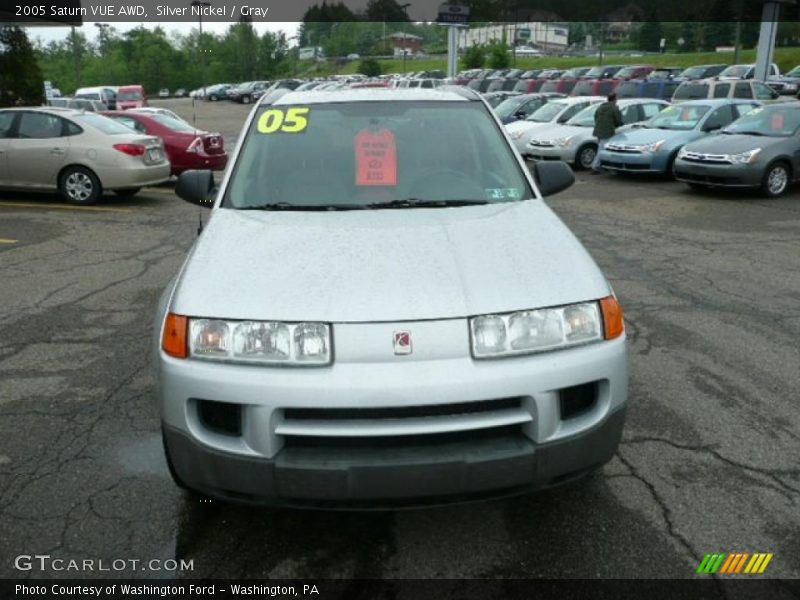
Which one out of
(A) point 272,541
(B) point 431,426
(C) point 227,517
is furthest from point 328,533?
(B) point 431,426

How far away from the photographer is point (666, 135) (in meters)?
14.1

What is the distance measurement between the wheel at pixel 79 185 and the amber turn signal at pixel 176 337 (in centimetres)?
975

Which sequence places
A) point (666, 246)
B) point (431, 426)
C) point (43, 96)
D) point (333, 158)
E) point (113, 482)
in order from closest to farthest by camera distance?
point (431, 426) < point (113, 482) < point (333, 158) < point (666, 246) < point (43, 96)

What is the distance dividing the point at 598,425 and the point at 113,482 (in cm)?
222

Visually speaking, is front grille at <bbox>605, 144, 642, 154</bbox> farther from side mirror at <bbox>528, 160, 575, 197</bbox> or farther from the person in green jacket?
side mirror at <bbox>528, 160, 575, 197</bbox>

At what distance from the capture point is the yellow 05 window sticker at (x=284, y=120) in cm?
407

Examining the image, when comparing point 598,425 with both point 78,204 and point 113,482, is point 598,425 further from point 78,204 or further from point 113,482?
point 78,204

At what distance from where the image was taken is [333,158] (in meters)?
3.88

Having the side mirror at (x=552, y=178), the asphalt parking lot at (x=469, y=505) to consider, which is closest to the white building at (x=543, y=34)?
the asphalt parking lot at (x=469, y=505)

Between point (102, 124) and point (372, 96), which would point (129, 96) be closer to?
point (102, 124)

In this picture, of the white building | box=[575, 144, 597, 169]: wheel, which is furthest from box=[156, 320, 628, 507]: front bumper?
the white building

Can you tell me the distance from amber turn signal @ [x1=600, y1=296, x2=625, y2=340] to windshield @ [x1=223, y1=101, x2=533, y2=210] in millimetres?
1117
